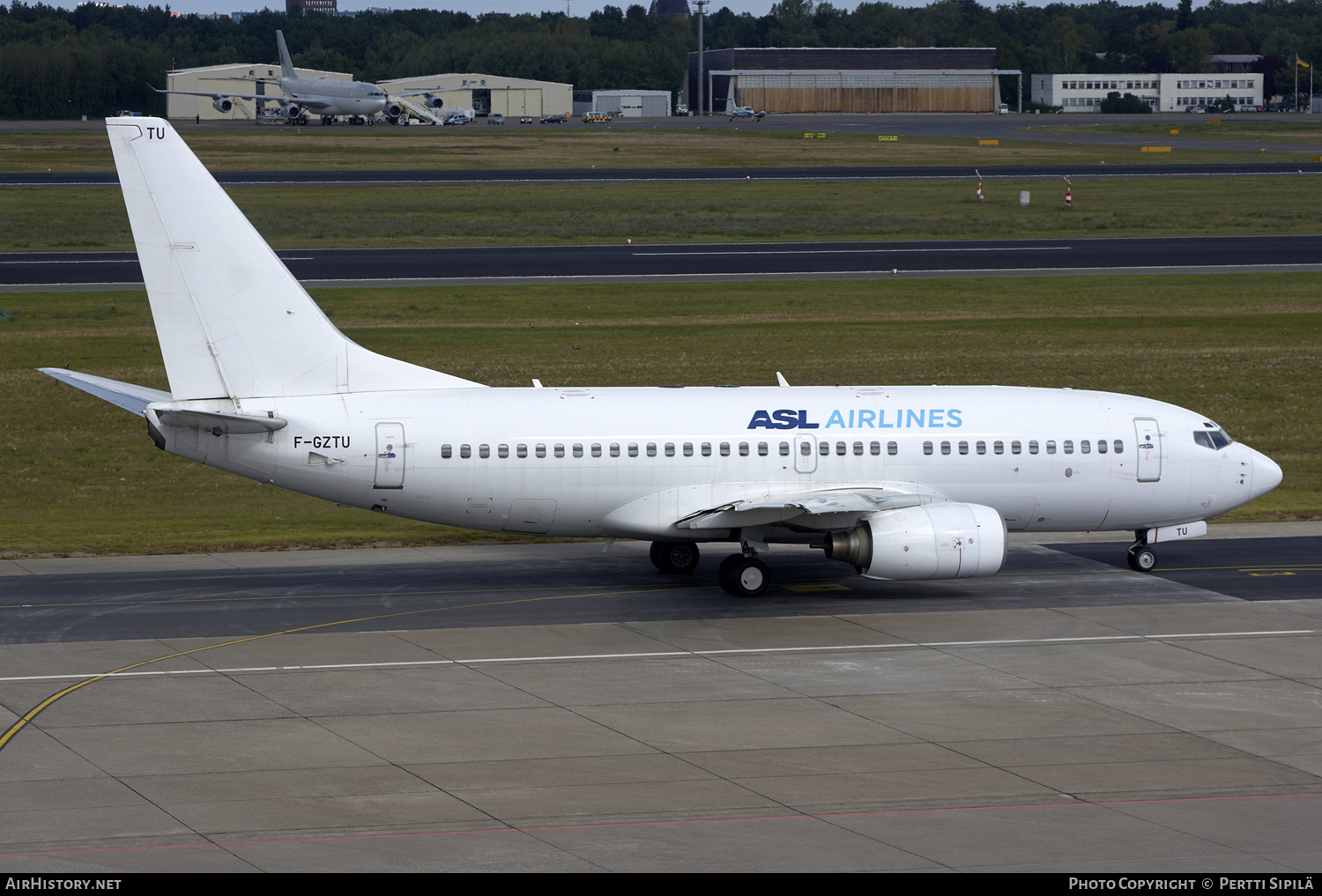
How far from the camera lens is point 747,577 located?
33000mm

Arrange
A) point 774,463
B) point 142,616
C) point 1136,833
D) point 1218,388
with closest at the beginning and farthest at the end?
point 1136,833
point 142,616
point 774,463
point 1218,388

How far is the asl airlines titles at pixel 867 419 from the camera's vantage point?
33812 mm

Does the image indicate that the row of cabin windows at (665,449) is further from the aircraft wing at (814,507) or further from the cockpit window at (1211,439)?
the cockpit window at (1211,439)

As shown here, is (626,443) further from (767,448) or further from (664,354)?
(664,354)

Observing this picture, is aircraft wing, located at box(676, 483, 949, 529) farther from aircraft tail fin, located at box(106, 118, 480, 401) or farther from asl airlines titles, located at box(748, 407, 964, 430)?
aircraft tail fin, located at box(106, 118, 480, 401)

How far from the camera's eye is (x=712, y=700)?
2606cm

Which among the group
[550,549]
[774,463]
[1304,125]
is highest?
[1304,125]

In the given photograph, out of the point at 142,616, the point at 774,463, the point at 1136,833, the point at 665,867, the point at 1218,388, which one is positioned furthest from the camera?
the point at 1218,388

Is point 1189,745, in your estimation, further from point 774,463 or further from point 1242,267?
point 1242,267

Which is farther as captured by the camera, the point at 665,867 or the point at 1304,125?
the point at 1304,125

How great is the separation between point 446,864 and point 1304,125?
199 m

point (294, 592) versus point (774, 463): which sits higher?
point (774, 463)

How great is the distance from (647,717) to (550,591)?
30.9ft
